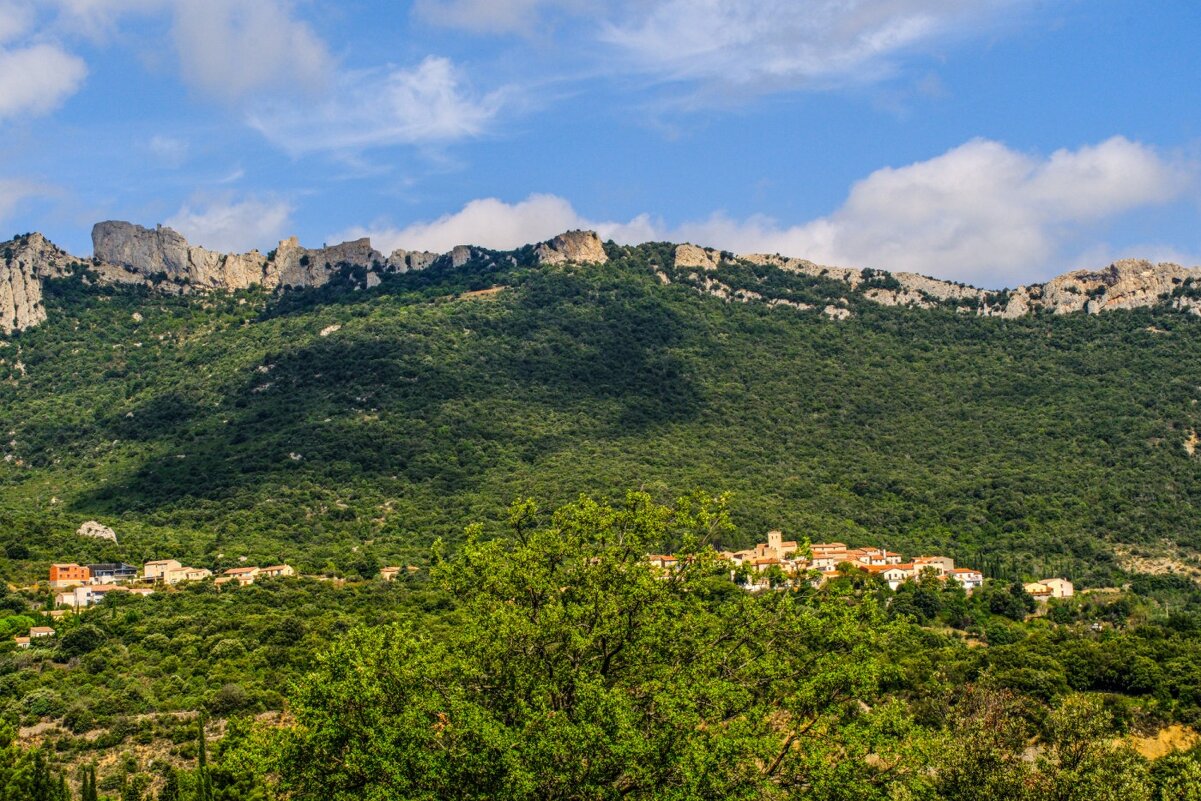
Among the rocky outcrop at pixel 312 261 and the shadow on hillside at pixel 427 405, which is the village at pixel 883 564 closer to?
the shadow on hillside at pixel 427 405

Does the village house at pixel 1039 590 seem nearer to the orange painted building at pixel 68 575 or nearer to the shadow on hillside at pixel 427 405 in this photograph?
the shadow on hillside at pixel 427 405

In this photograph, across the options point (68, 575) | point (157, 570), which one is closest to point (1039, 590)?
point (157, 570)

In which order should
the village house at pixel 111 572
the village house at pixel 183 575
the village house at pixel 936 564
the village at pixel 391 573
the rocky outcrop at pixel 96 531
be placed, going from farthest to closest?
the village house at pixel 936 564
the rocky outcrop at pixel 96 531
the village house at pixel 183 575
the village house at pixel 111 572
the village at pixel 391 573

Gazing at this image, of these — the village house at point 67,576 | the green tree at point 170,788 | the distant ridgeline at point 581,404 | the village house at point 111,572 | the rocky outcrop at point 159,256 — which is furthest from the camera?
the rocky outcrop at point 159,256

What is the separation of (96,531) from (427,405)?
103ft

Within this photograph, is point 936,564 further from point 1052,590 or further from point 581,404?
point 581,404

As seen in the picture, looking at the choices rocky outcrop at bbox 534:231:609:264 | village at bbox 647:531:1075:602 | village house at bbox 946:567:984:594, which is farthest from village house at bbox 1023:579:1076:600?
rocky outcrop at bbox 534:231:609:264

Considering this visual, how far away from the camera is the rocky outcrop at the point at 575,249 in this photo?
135m

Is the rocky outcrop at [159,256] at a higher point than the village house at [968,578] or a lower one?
higher

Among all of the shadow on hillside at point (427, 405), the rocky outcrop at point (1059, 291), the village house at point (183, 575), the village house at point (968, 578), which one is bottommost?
the village house at point (968, 578)

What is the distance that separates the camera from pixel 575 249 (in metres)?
136

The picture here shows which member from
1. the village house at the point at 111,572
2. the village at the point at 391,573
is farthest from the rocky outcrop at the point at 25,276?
the village at the point at 391,573

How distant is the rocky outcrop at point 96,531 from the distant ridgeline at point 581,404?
4.69 ft

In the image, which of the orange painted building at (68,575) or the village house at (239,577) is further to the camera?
the village house at (239,577)
